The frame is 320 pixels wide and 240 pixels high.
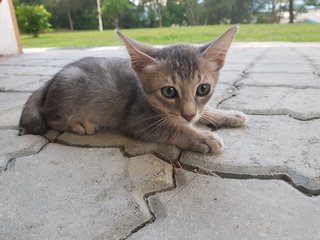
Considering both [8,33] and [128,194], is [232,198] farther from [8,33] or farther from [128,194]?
[8,33]

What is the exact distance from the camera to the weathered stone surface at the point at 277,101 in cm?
177

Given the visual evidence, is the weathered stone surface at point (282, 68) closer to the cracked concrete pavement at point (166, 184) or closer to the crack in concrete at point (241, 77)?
the crack in concrete at point (241, 77)

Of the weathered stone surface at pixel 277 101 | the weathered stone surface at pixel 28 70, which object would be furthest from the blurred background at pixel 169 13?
the weathered stone surface at pixel 277 101

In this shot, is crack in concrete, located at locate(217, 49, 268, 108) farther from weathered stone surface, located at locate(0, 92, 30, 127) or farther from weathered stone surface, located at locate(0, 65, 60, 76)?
weathered stone surface, located at locate(0, 65, 60, 76)

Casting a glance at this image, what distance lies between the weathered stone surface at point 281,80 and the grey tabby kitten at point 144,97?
3.00 ft

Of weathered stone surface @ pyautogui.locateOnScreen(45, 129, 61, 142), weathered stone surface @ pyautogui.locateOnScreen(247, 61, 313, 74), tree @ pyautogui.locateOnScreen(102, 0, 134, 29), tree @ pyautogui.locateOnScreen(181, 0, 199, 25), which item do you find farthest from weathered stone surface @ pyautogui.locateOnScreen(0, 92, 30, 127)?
tree @ pyautogui.locateOnScreen(102, 0, 134, 29)

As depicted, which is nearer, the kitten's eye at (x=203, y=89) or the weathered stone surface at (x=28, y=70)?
the kitten's eye at (x=203, y=89)

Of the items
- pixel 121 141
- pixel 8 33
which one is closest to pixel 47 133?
pixel 121 141

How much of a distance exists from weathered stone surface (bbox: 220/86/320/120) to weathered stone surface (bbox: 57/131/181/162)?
623 mm

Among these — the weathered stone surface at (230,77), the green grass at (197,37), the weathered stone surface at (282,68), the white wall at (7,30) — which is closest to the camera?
the weathered stone surface at (230,77)

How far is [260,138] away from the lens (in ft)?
4.82

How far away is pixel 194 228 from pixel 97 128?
2.98 feet

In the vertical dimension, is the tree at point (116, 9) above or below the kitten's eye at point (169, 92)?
below

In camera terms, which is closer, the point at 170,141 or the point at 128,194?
the point at 128,194
